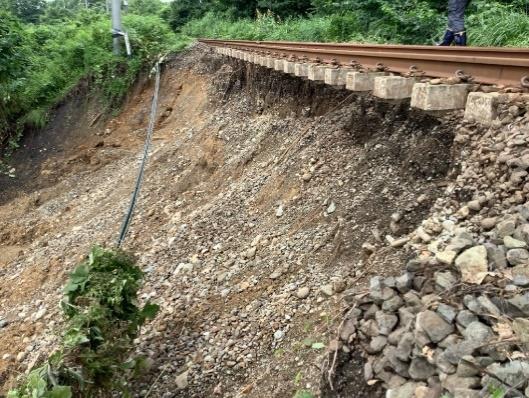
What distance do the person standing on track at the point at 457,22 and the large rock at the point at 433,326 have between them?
545 centimetres

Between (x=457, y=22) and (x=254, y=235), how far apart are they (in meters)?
4.23

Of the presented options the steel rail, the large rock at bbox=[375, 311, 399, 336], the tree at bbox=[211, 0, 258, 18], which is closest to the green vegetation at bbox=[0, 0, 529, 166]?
the tree at bbox=[211, 0, 258, 18]

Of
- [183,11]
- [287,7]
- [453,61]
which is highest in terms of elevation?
[453,61]

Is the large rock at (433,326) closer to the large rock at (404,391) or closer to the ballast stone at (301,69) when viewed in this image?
the large rock at (404,391)

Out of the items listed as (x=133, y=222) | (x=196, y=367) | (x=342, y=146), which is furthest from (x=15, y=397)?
(x=133, y=222)

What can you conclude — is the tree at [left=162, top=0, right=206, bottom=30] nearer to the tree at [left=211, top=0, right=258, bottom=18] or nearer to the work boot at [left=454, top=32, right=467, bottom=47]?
the tree at [left=211, top=0, right=258, bottom=18]

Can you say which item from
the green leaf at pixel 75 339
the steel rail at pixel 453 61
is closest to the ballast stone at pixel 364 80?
the steel rail at pixel 453 61

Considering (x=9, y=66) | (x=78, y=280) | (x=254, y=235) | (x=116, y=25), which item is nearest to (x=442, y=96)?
(x=254, y=235)

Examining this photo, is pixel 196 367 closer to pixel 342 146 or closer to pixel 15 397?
pixel 15 397

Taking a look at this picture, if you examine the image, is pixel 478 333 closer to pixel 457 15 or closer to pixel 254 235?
pixel 254 235

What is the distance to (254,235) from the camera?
5.91 metres

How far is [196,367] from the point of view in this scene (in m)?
4.40

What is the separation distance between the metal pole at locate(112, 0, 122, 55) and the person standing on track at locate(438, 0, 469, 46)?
40.6 ft

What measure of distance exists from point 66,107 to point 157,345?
13.5 meters
